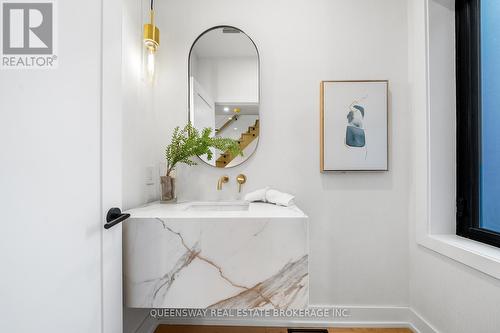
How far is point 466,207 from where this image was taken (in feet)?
4.53

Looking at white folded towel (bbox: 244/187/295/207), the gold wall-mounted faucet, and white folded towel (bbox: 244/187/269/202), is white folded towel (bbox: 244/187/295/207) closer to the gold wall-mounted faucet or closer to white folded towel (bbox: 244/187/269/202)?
white folded towel (bbox: 244/187/269/202)

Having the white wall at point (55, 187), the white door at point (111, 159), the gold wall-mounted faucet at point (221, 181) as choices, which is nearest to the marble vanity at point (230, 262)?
the white door at point (111, 159)

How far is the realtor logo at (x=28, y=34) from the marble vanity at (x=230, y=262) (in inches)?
27.3

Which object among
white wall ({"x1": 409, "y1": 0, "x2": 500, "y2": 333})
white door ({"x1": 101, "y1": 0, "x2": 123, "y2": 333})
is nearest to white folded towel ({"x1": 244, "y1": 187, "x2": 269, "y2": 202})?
white door ({"x1": 101, "y1": 0, "x2": 123, "y2": 333})

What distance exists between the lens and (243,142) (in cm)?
167

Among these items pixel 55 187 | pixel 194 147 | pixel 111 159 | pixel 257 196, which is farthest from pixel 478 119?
pixel 55 187

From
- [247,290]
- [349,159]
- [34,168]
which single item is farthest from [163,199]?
[349,159]

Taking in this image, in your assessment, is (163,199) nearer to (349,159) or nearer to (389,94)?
(349,159)

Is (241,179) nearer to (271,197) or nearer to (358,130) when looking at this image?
(271,197)

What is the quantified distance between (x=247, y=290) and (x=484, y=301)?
1.05 m

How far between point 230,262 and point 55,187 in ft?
2.21

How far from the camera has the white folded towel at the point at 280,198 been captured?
1372mm

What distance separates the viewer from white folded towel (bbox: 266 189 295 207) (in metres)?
1.37

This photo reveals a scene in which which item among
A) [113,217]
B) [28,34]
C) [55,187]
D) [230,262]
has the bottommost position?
[230,262]
